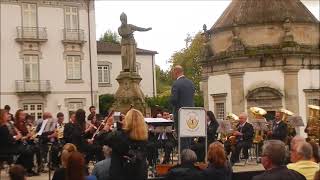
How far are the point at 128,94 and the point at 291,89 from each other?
44.3 ft

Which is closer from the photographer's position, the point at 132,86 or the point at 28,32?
the point at 132,86

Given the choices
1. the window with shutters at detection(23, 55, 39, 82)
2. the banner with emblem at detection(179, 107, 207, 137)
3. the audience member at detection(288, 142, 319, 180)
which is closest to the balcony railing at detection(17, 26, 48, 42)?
the window with shutters at detection(23, 55, 39, 82)

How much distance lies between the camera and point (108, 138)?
955 cm

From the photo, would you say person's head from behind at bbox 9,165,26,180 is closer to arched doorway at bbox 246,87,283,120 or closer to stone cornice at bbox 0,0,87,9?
arched doorway at bbox 246,87,283,120

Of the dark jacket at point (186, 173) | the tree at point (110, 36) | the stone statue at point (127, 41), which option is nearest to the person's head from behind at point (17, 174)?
the dark jacket at point (186, 173)

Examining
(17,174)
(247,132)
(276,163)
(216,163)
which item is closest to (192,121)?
(216,163)

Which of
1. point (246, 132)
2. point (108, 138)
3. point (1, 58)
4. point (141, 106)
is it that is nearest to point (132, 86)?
point (141, 106)

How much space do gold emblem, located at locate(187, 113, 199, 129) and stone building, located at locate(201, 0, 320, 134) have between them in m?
19.9

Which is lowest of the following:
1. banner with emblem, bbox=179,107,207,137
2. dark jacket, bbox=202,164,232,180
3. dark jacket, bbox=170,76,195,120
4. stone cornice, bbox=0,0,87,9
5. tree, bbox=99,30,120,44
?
dark jacket, bbox=202,164,232,180

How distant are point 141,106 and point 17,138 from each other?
27.4 feet

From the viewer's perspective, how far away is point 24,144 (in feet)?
47.1

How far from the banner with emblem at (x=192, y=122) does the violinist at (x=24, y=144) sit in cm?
360

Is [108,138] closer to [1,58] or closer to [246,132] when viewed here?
[246,132]

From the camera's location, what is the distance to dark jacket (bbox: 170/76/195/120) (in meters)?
13.0
